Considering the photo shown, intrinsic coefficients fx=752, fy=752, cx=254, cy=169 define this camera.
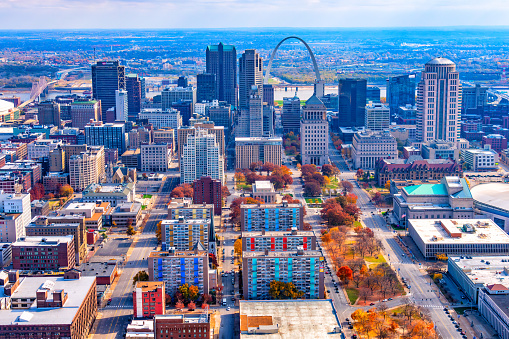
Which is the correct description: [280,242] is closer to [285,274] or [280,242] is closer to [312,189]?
[285,274]

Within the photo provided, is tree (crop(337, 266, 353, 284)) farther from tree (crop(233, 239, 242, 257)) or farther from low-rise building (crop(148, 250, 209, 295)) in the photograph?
low-rise building (crop(148, 250, 209, 295))

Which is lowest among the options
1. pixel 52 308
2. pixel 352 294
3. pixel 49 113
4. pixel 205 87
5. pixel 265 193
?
pixel 352 294

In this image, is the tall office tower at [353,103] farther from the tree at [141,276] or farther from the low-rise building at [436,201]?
the tree at [141,276]

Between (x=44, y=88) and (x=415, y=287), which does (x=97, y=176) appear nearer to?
(x=415, y=287)

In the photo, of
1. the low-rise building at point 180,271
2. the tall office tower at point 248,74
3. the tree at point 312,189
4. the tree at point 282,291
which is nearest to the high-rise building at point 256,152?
the tree at point 312,189

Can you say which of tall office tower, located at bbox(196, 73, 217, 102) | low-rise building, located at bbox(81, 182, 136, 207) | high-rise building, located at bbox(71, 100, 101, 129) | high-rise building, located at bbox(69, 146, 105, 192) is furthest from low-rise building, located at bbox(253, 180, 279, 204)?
tall office tower, located at bbox(196, 73, 217, 102)

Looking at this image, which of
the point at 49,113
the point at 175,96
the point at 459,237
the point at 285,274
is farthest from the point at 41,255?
the point at 175,96
